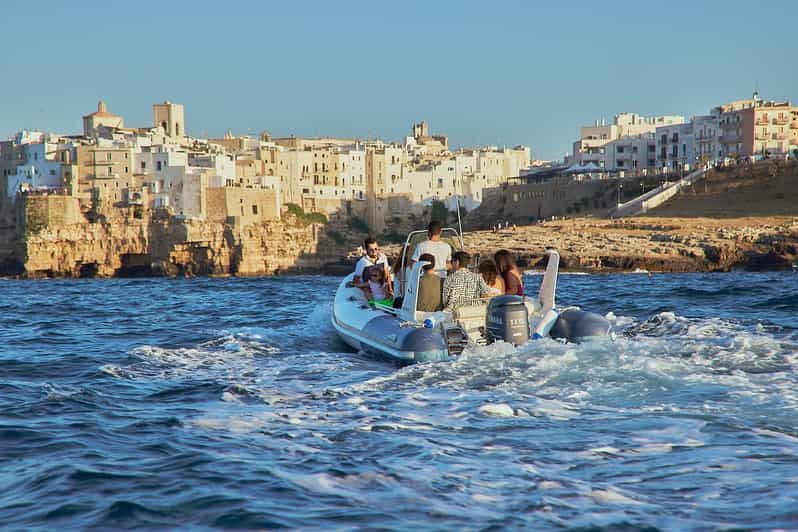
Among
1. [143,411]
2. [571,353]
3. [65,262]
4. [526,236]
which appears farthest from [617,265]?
[65,262]

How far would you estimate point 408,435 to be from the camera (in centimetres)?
930

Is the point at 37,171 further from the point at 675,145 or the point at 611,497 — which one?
the point at 611,497

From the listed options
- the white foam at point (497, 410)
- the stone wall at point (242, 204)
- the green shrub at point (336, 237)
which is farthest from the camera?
the green shrub at point (336, 237)

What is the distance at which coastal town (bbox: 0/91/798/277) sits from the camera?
246 ft

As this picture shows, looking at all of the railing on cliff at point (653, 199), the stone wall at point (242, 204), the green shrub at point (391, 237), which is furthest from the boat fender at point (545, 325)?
the green shrub at point (391, 237)

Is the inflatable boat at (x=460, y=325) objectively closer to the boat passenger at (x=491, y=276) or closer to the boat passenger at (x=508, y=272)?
the boat passenger at (x=508, y=272)

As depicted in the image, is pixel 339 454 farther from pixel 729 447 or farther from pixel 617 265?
pixel 617 265

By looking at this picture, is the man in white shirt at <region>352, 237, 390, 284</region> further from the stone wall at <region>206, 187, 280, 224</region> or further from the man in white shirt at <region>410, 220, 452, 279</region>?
the stone wall at <region>206, 187, 280, 224</region>

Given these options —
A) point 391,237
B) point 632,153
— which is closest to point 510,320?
point 391,237

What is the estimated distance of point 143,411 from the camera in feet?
35.6

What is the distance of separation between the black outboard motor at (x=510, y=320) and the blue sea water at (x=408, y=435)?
253 millimetres

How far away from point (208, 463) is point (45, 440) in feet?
6.58

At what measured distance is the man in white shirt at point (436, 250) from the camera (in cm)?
1490

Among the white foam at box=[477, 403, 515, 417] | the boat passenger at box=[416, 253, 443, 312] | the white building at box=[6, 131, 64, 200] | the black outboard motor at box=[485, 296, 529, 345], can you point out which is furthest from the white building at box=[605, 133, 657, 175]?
the white foam at box=[477, 403, 515, 417]
